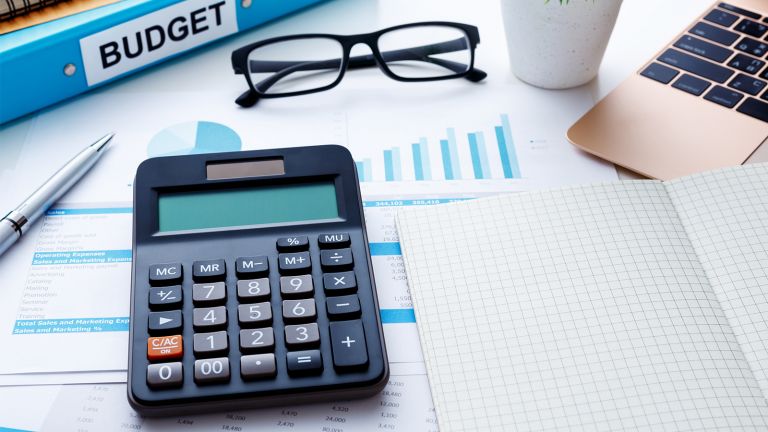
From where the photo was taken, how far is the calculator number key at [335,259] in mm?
524

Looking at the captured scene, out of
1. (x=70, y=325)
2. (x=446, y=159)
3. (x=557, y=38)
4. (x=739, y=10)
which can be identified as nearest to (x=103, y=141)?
(x=70, y=325)

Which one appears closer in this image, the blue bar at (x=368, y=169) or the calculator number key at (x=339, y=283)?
the calculator number key at (x=339, y=283)

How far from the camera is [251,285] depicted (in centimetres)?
51

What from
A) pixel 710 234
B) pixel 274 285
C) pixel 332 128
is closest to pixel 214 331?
pixel 274 285

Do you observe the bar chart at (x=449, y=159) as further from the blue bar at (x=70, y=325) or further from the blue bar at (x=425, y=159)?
the blue bar at (x=70, y=325)

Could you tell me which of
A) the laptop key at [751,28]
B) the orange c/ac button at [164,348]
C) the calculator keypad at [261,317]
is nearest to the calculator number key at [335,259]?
the calculator keypad at [261,317]

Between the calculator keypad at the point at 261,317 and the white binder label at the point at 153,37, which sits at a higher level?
the white binder label at the point at 153,37

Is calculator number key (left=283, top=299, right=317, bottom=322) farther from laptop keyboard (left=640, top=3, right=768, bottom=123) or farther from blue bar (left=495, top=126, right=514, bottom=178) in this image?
laptop keyboard (left=640, top=3, right=768, bottom=123)

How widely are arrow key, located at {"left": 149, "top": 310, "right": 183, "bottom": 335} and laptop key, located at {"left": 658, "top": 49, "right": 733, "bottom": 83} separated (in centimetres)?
48

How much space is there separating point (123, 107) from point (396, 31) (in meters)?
0.25

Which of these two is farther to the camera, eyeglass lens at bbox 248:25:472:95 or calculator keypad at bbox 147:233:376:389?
eyeglass lens at bbox 248:25:472:95

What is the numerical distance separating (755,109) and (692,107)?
50 millimetres

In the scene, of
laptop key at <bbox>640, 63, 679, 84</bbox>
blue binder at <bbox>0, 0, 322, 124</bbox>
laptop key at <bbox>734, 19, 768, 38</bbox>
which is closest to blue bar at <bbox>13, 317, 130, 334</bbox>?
blue binder at <bbox>0, 0, 322, 124</bbox>

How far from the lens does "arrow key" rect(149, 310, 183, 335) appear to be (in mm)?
483
